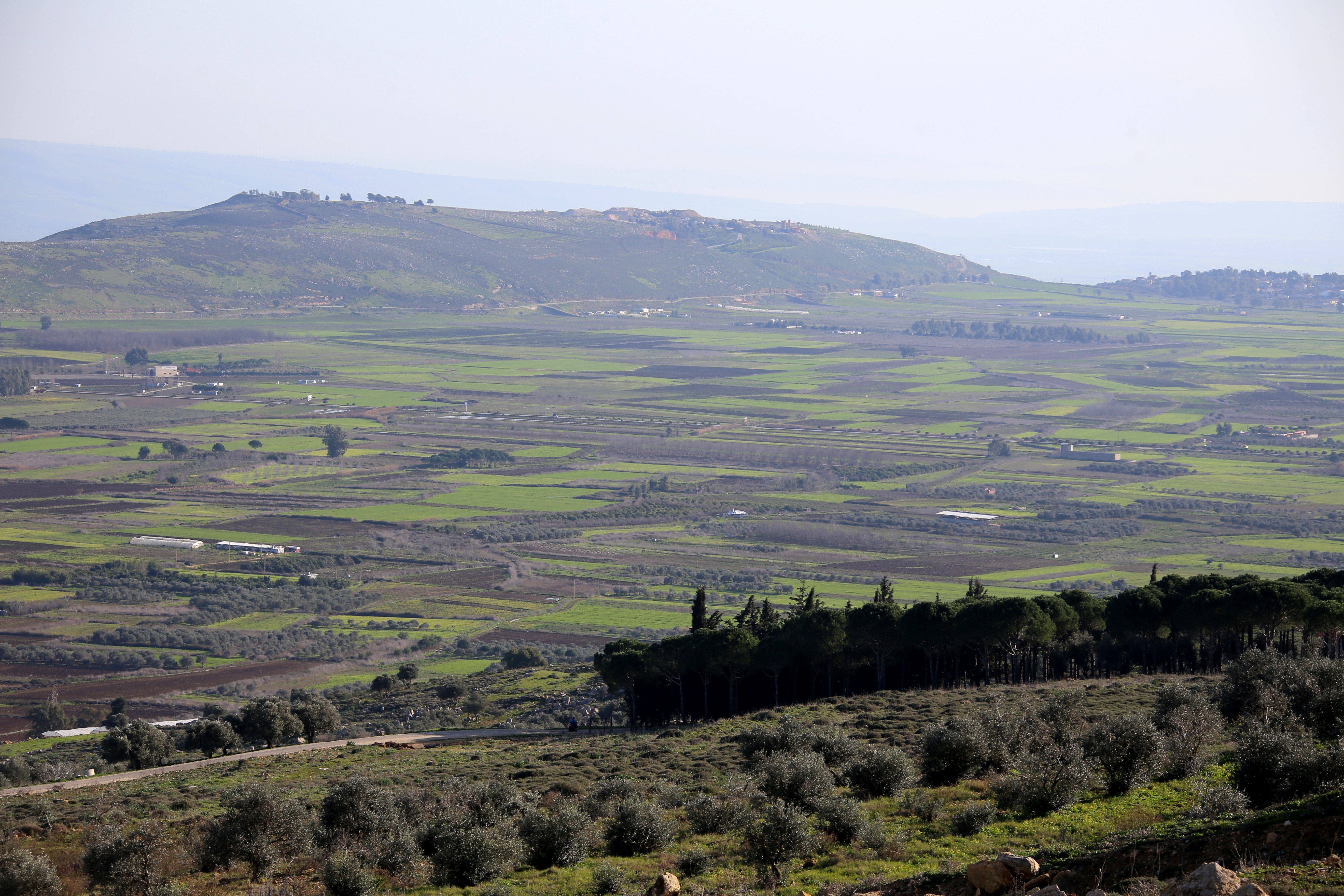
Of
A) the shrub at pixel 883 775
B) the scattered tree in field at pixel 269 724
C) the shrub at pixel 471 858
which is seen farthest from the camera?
the scattered tree in field at pixel 269 724

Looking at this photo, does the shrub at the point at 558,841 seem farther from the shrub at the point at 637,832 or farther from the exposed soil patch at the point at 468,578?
the exposed soil patch at the point at 468,578

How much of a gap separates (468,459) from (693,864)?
119m

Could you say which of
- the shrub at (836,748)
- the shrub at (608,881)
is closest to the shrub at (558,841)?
the shrub at (608,881)

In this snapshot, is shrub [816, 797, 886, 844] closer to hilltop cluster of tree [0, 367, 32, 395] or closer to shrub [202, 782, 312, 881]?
shrub [202, 782, 312, 881]

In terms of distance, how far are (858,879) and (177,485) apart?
114 m

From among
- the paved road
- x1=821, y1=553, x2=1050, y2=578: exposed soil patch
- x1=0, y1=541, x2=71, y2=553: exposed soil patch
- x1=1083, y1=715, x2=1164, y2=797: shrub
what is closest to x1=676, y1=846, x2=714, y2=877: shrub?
x1=1083, y1=715, x2=1164, y2=797: shrub

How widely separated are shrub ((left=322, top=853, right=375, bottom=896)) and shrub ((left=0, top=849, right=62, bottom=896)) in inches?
190

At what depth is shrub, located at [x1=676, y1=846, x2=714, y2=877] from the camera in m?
18.4

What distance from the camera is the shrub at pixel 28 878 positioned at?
749 inches

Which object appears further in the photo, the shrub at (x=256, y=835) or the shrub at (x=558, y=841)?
the shrub at (x=256, y=835)

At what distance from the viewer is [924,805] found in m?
20.7

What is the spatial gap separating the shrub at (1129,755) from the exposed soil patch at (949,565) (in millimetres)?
63577

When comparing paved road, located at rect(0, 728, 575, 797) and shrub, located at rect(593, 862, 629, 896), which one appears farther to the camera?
paved road, located at rect(0, 728, 575, 797)

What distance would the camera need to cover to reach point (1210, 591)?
4284 cm
